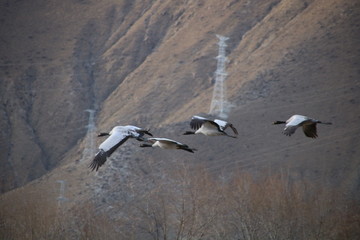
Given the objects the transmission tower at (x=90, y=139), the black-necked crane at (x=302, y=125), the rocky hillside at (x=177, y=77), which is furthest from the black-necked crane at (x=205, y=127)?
the transmission tower at (x=90, y=139)

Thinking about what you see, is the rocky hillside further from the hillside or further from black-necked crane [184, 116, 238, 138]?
black-necked crane [184, 116, 238, 138]

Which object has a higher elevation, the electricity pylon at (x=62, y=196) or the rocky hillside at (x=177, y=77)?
the rocky hillside at (x=177, y=77)

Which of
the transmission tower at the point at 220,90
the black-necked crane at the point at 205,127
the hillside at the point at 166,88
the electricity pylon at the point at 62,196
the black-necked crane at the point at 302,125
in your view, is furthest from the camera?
the transmission tower at the point at 220,90

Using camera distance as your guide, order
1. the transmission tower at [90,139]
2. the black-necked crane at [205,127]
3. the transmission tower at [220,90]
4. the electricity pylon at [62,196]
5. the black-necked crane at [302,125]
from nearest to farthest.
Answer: the black-necked crane at [302,125]
the black-necked crane at [205,127]
the electricity pylon at [62,196]
the transmission tower at [220,90]
the transmission tower at [90,139]

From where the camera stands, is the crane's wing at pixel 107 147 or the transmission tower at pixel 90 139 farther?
the transmission tower at pixel 90 139

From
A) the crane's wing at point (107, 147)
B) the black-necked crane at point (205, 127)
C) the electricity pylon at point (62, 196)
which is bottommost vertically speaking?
the crane's wing at point (107, 147)

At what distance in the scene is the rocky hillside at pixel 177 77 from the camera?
6053cm

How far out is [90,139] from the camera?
74.2 metres

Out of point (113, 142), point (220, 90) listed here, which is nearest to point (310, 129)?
point (113, 142)

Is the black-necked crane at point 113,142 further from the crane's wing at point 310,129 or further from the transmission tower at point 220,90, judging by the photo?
the transmission tower at point 220,90

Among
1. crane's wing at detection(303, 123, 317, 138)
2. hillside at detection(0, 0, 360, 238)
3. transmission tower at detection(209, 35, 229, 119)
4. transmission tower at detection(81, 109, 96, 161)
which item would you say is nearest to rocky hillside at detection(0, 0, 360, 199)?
hillside at detection(0, 0, 360, 238)

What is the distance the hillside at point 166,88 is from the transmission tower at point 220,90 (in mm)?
820

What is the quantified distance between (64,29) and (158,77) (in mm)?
18899

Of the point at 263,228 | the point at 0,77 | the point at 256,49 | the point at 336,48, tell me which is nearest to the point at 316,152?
the point at 336,48
